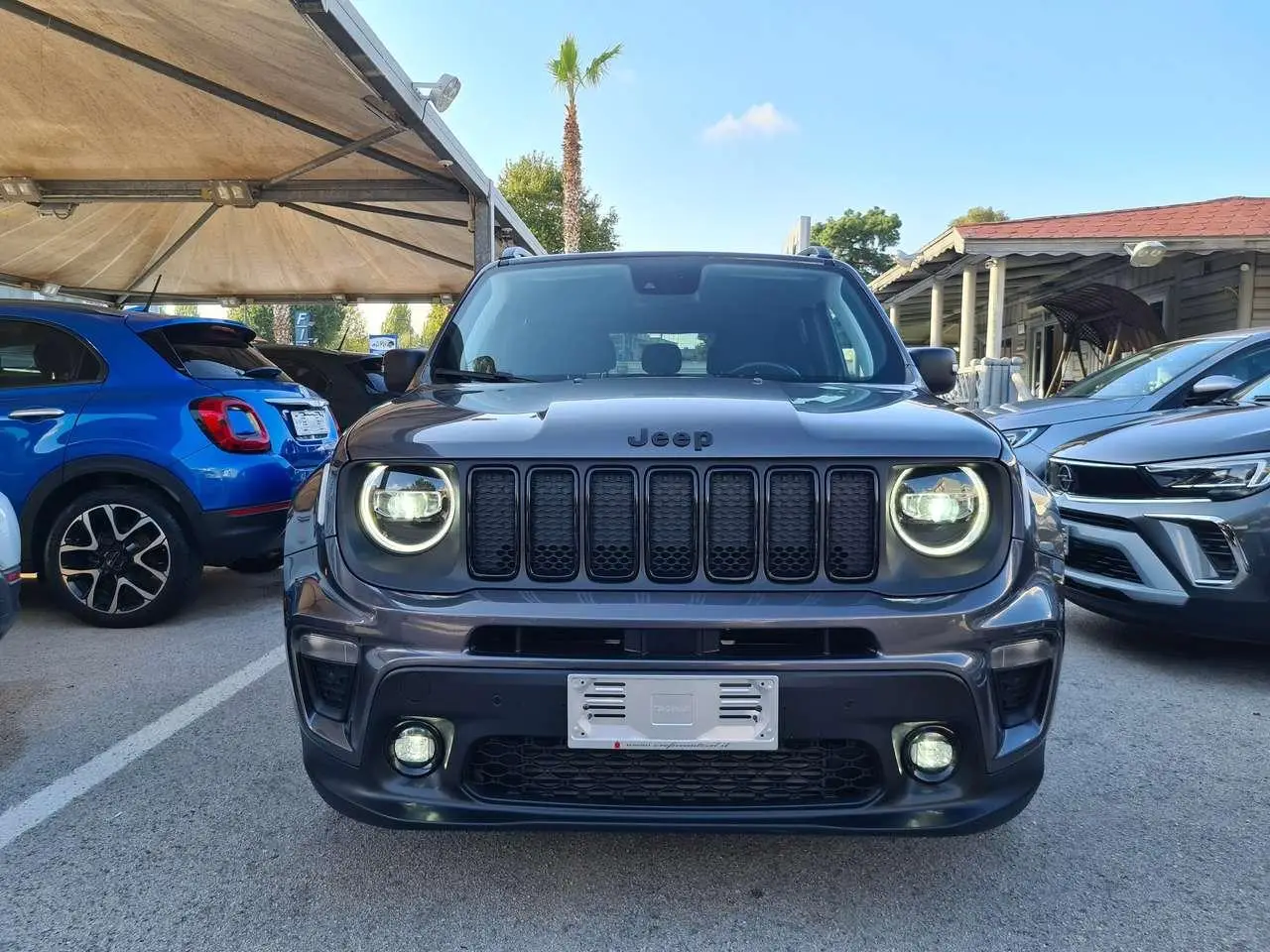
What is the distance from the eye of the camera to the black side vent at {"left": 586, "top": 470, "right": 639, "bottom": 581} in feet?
6.41

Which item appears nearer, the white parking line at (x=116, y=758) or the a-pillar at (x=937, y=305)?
the white parking line at (x=116, y=758)

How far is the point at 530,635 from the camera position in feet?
6.19

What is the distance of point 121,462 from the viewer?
4.43 m

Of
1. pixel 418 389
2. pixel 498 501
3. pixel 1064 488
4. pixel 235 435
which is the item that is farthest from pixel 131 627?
pixel 1064 488

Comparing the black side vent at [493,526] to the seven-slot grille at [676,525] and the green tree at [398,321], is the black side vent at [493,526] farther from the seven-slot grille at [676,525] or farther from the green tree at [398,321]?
the green tree at [398,321]

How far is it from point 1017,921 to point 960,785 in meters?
0.44

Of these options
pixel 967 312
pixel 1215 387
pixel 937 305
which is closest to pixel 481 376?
pixel 1215 387

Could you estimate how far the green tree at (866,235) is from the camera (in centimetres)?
5434

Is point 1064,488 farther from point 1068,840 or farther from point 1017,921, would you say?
point 1017,921

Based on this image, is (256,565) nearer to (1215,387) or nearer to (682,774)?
(682,774)

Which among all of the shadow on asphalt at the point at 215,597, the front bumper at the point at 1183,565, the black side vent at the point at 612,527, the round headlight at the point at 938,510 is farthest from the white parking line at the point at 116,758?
the front bumper at the point at 1183,565

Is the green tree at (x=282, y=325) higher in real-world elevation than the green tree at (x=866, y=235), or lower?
lower

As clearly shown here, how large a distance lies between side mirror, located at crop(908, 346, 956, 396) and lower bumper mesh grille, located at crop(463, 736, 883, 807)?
4.68 feet

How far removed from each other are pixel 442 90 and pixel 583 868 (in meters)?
6.85
